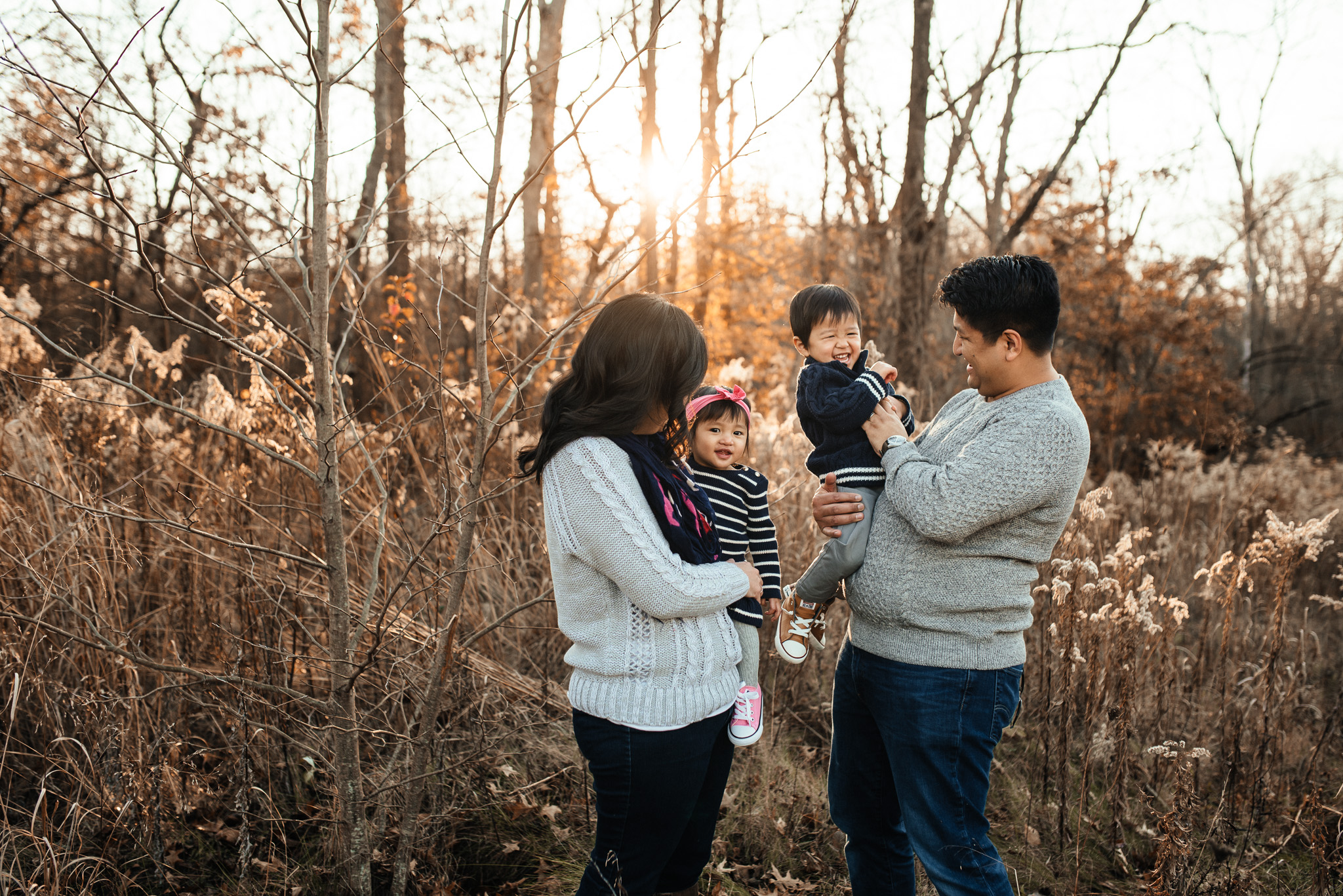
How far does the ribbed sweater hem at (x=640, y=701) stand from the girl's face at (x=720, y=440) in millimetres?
782

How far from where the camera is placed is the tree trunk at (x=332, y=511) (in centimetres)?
204

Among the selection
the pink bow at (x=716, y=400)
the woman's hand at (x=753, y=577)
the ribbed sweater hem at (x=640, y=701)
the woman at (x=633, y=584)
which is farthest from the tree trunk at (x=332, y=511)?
the woman's hand at (x=753, y=577)

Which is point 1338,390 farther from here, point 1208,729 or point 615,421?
point 615,421

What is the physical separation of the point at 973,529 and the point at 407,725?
202cm

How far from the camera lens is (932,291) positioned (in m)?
7.48

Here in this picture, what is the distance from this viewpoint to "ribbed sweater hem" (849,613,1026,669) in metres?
1.92

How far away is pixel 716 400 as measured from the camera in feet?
7.88

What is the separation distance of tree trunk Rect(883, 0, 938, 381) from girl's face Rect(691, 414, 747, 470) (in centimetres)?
519

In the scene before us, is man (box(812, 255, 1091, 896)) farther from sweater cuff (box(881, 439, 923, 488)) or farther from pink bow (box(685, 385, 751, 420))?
pink bow (box(685, 385, 751, 420))

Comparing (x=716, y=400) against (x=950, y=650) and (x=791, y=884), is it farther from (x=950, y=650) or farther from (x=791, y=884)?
(x=791, y=884)

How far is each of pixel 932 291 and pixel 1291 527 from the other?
4504mm

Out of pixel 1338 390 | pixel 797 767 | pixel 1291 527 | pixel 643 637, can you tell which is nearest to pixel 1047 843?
pixel 797 767

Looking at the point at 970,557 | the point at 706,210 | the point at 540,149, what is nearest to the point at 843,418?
the point at 970,557

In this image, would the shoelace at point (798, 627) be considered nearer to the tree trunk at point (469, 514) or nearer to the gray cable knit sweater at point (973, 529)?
the gray cable knit sweater at point (973, 529)
